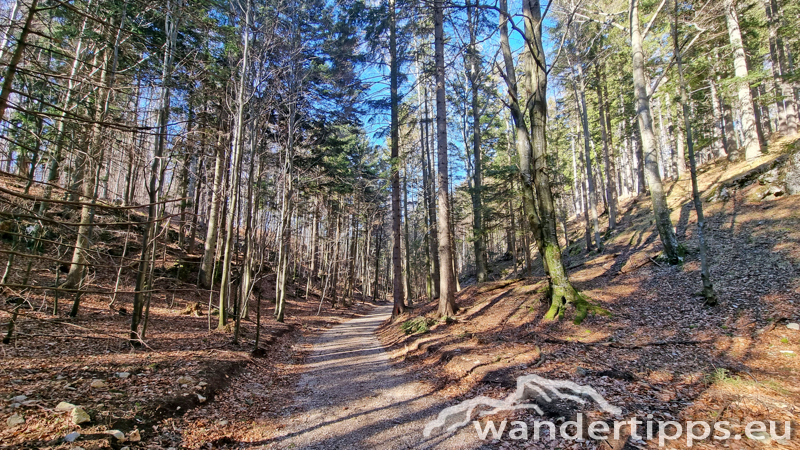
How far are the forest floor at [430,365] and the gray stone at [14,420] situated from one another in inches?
2.4

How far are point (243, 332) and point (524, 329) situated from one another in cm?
804

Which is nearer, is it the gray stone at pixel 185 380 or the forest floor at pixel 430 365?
the forest floor at pixel 430 365

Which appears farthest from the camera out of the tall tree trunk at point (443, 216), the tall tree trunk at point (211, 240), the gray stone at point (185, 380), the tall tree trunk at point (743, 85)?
the tall tree trunk at point (743, 85)

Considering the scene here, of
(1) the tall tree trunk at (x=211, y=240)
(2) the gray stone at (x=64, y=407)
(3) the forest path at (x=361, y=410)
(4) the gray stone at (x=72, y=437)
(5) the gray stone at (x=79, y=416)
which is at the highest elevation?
(1) the tall tree trunk at (x=211, y=240)

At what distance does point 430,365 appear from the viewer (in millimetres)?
7516

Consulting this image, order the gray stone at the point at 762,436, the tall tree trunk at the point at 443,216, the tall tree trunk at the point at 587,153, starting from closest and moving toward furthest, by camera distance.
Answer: the gray stone at the point at 762,436
the tall tree trunk at the point at 443,216
the tall tree trunk at the point at 587,153

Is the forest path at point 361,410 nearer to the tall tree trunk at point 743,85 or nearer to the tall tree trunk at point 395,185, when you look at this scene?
the tall tree trunk at point 395,185

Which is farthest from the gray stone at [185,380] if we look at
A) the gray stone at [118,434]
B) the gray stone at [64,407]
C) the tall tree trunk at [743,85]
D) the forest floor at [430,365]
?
the tall tree trunk at [743,85]

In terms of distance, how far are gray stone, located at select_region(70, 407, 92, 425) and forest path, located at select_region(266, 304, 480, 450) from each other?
7.15 feet

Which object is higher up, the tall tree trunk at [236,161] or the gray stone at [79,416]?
the tall tree trunk at [236,161]

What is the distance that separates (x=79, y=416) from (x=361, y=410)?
3647mm

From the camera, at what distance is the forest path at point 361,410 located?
4562 mm

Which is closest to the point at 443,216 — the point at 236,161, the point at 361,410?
the point at 236,161

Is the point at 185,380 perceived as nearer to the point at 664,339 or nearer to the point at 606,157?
the point at 664,339
